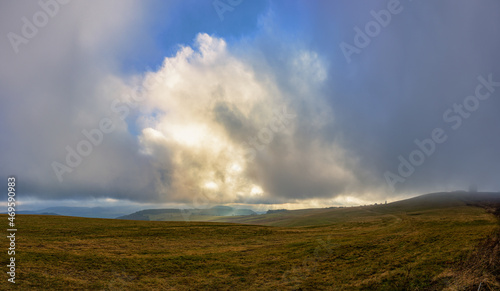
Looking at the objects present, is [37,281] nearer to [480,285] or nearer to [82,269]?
[82,269]

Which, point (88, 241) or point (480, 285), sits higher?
point (480, 285)

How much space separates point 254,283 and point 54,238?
157 feet

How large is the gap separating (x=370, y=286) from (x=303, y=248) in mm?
21217

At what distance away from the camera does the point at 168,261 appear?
3819 cm

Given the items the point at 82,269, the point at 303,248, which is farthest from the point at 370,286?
the point at 82,269

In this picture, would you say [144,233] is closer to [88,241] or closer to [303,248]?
[88,241]

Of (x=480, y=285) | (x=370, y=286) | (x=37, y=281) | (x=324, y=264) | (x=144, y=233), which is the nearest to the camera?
(x=480, y=285)

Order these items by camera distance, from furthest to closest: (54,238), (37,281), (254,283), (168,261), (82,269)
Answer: (54,238) → (168,261) → (82,269) → (254,283) → (37,281)

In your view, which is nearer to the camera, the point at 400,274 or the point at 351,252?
the point at 400,274

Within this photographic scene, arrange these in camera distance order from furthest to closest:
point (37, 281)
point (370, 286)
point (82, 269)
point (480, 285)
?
point (82, 269)
point (37, 281)
point (370, 286)
point (480, 285)

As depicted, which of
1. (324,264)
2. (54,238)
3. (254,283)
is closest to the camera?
(254,283)

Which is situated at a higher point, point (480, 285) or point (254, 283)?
point (480, 285)

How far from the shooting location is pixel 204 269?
116 ft

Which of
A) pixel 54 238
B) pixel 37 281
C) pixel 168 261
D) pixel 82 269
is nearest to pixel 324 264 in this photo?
pixel 168 261
